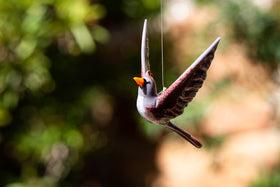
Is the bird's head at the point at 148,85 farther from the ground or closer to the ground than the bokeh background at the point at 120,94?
farther from the ground

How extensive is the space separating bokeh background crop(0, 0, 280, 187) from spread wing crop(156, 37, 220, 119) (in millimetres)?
1544

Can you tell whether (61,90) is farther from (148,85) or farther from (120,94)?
(148,85)

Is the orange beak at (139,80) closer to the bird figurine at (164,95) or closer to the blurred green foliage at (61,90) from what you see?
the bird figurine at (164,95)

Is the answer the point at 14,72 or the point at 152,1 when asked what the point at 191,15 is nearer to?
the point at 152,1

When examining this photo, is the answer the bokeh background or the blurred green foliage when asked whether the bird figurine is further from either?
the blurred green foliage

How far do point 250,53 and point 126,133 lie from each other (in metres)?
2.21

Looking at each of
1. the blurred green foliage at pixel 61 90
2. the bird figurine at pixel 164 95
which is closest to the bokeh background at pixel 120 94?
the blurred green foliage at pixel 61 90

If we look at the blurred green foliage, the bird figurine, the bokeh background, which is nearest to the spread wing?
the bird figurine

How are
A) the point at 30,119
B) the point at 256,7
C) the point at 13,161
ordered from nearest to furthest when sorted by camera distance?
the point at 256,7 < the point at 30,119 < the point at 13,161

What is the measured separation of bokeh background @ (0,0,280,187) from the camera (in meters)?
2.48

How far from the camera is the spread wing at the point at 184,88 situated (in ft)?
2.17

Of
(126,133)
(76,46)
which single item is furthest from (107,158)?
(76,46)

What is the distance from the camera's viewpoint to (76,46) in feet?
9.76

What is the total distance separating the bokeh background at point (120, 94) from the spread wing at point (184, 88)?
154 cm
